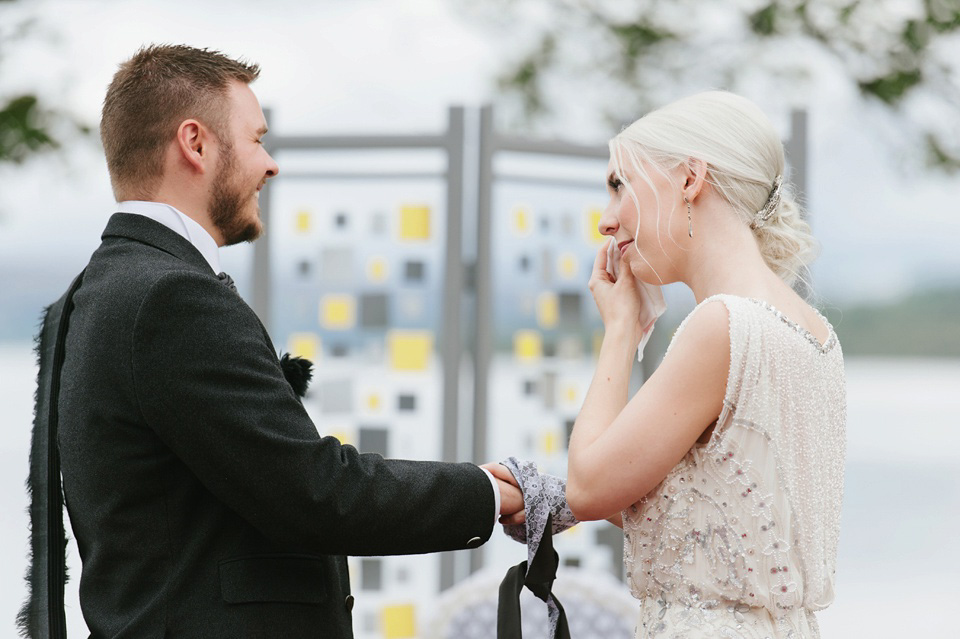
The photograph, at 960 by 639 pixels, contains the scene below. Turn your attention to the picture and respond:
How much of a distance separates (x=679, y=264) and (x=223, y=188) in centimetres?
90

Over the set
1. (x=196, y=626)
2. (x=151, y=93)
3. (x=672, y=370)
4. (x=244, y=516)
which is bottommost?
(x=196, y=626)

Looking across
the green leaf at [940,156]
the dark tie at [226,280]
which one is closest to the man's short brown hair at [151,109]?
the dark tie at [226,280]

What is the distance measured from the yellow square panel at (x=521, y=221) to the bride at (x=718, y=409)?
113 inches

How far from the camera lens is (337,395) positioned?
16.3 feet

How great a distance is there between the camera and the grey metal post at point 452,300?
4.84 meters

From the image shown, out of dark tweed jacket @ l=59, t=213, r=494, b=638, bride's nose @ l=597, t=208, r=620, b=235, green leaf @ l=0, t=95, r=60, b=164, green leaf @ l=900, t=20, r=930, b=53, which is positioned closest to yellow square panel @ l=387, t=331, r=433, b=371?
bride's nose @ l=597, t=208, r=620, b=235

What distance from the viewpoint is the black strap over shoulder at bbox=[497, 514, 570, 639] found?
2.19 m

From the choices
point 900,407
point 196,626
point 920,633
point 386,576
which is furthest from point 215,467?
point 900,407

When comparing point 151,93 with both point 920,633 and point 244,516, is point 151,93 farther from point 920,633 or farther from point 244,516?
point 920,633

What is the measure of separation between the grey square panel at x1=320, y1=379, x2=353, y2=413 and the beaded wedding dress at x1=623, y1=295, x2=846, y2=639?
10.2ft

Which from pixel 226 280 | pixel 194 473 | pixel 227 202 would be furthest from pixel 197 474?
pixel 227 202

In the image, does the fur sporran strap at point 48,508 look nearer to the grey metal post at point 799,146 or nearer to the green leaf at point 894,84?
the grey metal post at point 799,146

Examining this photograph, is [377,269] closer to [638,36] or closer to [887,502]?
[638,36]

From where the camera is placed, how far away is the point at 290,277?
5.00 metres
